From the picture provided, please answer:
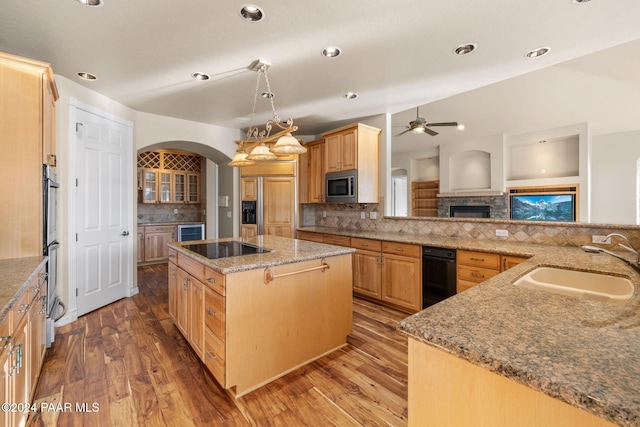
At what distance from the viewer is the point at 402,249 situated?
3.29m

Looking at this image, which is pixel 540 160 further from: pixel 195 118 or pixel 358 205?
pixel 195 118

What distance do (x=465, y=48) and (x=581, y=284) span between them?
1.99 meters

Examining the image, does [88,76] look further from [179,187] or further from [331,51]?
[179,187]

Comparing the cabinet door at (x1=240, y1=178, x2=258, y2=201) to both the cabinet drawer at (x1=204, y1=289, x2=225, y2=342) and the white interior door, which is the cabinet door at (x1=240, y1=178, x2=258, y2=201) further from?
the cabinet drawer at (x1=204, y1=289, x2=225, y2=342)

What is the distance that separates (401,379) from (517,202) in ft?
21.0

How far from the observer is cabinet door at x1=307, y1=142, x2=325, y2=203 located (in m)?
4.70

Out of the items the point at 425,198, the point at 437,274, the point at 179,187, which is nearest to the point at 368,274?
the point at 437,274

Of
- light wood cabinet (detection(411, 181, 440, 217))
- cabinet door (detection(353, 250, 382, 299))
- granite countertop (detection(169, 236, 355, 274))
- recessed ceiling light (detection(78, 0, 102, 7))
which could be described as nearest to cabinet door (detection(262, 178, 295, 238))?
cabinet door (detection(353, 250, 382, 299))

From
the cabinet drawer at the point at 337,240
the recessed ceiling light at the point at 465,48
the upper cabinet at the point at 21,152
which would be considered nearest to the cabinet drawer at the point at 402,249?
the cabinet drawer at the point at 337,240

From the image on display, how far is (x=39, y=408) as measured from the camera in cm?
175

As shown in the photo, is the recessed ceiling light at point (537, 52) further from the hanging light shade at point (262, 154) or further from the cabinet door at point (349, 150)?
the hanging light shade at point (262, 154)

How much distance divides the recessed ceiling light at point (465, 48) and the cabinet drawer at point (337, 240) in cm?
237

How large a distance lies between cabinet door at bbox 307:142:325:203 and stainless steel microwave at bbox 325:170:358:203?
251 mm

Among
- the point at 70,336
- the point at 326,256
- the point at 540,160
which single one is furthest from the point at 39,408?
the point at 540,160
